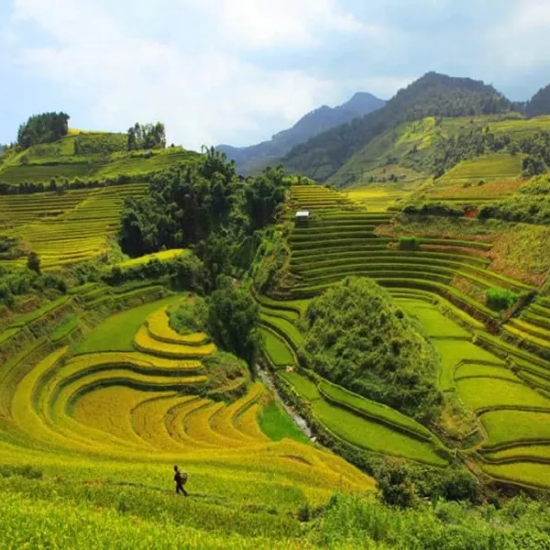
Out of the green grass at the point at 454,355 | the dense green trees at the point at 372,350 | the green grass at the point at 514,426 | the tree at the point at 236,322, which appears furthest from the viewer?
the tree at the point at 236,322

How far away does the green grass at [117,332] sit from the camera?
39438 millimetres

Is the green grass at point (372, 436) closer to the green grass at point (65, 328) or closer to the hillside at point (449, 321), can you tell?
the hillside at point (449, 321)

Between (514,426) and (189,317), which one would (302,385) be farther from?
(514,426)

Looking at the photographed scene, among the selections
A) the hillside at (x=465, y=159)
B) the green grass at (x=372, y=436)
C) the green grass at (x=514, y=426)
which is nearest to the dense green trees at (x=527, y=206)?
the hillside at (x=465, y=159)

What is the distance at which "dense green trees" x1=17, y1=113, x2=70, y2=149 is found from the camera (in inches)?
4555

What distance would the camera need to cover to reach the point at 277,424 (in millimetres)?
34250

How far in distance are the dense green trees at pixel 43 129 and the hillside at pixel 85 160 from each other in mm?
3686

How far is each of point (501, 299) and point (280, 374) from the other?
18.7 meters

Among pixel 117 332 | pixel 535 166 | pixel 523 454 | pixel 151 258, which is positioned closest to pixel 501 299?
pixel 523 454

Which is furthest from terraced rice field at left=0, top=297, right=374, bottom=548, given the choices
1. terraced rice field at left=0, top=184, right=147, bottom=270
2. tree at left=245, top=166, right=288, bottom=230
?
tree at left=245, top=166, right=288, bottom=230

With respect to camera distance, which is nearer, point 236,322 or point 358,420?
point 358,420

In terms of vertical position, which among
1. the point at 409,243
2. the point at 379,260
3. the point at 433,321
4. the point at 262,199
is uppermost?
the point at 262,199

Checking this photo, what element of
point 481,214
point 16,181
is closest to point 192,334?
point 481,214

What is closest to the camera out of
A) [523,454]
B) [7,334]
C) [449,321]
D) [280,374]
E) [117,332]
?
[523,454]
